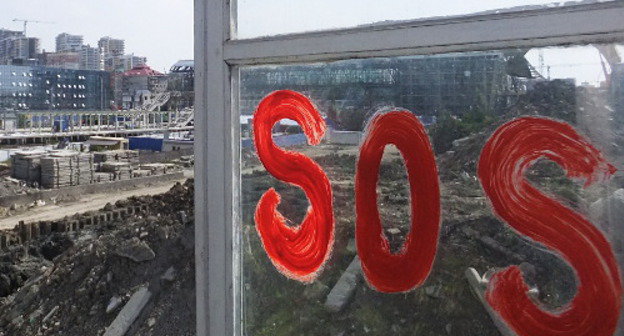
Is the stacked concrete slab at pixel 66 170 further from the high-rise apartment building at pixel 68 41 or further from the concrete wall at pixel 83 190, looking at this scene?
the high-rise apartment building at pixel 68 41

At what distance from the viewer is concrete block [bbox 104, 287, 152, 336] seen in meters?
5.93

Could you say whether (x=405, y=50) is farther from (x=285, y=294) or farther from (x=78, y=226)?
(x=78, y=226)

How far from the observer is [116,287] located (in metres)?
6.55

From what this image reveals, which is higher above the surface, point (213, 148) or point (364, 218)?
point (213, 148)

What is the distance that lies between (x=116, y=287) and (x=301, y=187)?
18.0 ft

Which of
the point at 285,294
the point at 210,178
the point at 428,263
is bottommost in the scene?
the point at 285,294

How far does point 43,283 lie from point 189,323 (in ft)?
9.31

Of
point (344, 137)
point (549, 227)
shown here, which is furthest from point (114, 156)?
point (549, 227)

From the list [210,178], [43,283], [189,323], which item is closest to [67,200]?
[43,283]

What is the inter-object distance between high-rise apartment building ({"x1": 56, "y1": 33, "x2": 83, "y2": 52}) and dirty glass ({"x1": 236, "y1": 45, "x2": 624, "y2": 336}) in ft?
314

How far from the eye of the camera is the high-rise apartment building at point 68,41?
296ft

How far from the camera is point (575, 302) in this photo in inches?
51.9

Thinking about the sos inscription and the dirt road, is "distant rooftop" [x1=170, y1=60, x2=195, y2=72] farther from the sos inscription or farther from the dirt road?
the sos inscription

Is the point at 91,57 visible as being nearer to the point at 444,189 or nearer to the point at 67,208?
the point at 67,208
